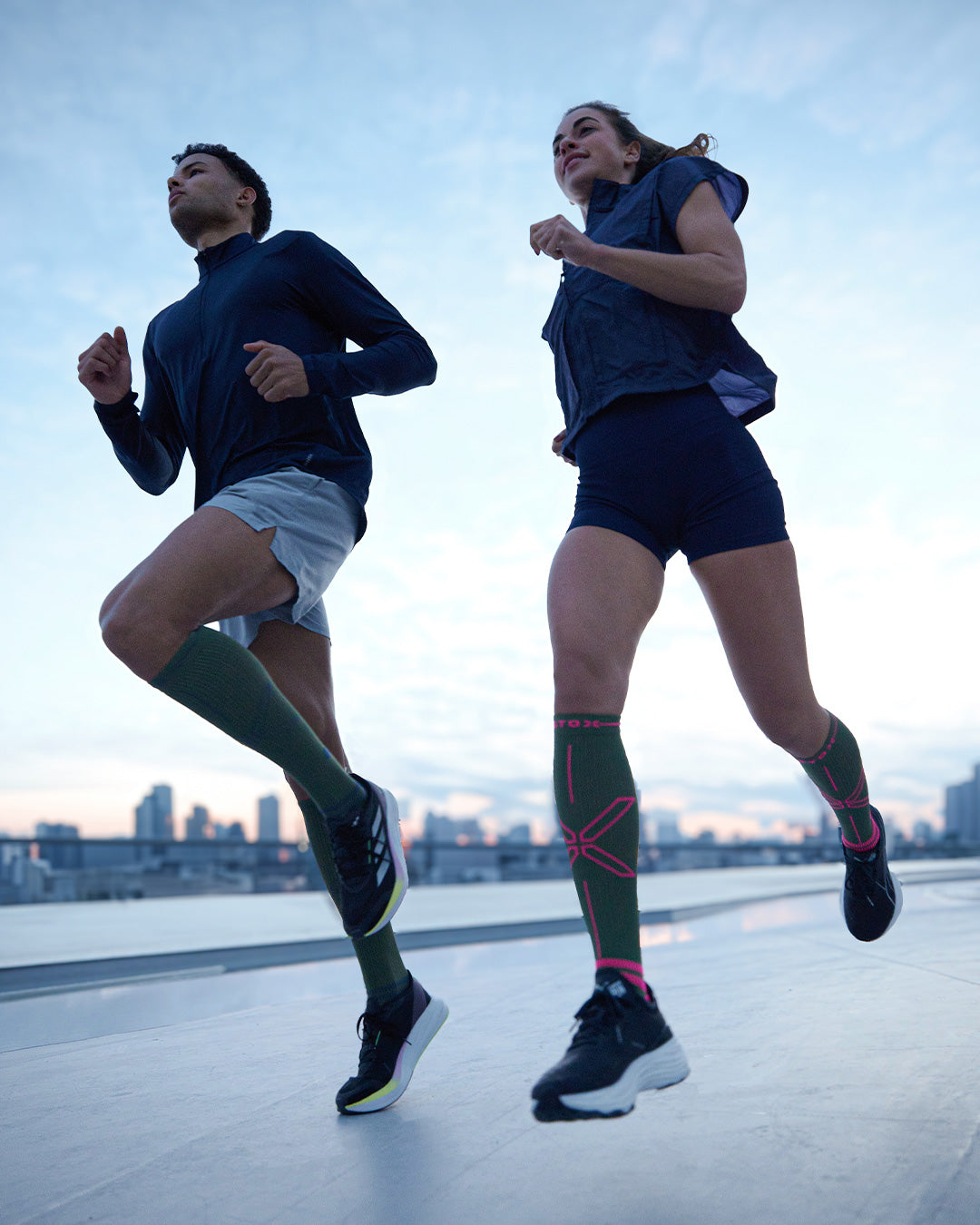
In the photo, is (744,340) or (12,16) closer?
(744,340)

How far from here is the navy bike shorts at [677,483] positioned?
151 cm

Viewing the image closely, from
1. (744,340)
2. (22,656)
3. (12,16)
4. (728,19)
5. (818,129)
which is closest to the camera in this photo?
(744,340)

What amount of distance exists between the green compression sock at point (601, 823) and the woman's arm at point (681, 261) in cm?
73

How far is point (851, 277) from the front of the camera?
23.5 ft

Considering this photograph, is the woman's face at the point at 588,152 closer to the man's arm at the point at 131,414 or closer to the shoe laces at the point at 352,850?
the man's arm at the point at 131,414

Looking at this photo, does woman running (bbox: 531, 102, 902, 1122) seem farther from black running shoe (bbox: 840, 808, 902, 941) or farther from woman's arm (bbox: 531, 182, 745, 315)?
black running shoe (bbox: 840, 808, 902, 941)

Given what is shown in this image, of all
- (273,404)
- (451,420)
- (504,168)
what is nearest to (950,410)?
(451,420)

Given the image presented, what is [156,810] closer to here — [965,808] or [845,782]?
[845,782]

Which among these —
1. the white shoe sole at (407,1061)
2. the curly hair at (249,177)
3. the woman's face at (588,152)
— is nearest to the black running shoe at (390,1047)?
the white shoe sole at (407,1061)

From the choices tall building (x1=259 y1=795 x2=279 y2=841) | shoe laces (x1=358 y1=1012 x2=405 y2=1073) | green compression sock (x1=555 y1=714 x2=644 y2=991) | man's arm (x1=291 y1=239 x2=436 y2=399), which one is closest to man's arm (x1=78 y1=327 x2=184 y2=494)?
man's arm (x1=291 y1=239 x2=436 y2=399)

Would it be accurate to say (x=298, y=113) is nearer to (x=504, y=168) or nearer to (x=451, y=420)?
(x=504, y=168)

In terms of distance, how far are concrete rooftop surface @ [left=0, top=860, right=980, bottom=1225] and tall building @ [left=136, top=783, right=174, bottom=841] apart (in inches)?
872

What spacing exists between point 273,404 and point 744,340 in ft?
3.02

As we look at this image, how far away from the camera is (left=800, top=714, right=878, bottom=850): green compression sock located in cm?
187
